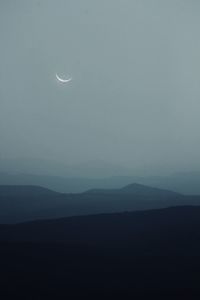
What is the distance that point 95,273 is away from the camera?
12734 millimetres

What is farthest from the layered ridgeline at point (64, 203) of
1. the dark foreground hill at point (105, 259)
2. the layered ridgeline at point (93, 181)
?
the layered ridgeline at point (93, 181)

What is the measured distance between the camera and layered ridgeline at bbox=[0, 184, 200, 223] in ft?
121

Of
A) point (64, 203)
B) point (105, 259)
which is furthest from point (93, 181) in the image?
point (105, 259)

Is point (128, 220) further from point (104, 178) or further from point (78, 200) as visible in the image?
point (104, 178)

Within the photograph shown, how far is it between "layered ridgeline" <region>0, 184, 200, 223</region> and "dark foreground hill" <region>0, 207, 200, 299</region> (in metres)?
15.4

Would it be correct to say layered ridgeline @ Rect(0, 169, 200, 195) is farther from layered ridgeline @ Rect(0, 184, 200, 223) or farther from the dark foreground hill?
the dark foreground hill

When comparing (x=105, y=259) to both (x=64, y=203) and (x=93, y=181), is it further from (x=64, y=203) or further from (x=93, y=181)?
(x=93, y=181)

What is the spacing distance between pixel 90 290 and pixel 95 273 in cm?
149

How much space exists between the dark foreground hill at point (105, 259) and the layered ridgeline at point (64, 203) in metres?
15.4

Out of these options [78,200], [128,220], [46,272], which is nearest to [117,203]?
[78,200]

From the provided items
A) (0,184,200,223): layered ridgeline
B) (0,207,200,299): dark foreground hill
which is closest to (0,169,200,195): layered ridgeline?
(0,184,200,223): layered ridgeline

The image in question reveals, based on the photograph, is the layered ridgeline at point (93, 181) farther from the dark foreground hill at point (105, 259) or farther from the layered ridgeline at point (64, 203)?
the dark foreground hill at point (105, 259)

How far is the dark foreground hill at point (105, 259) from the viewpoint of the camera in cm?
1112

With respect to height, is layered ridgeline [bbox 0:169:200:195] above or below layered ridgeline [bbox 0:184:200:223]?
above
